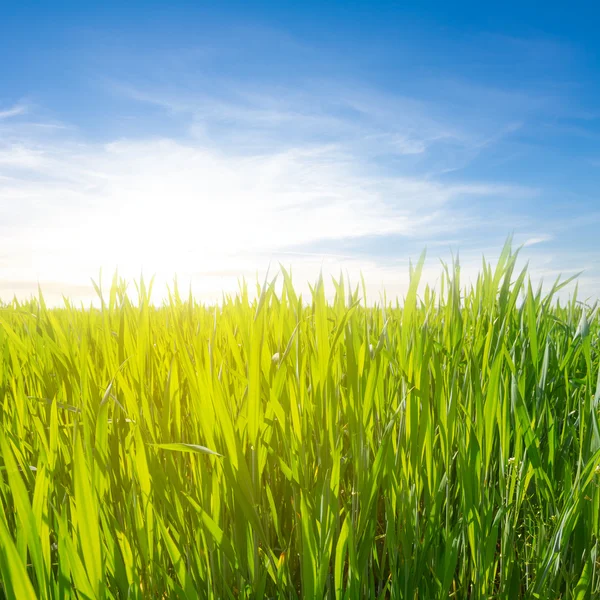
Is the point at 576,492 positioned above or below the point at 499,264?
below

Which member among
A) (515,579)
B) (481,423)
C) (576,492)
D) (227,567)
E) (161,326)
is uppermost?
(161,326)

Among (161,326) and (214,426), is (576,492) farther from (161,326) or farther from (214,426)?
(161,326)

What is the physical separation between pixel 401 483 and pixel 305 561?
232 millimetres

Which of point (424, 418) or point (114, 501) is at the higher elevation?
point (424, 418)

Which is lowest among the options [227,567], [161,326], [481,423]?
[227,567]

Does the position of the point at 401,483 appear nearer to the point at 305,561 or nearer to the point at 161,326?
the point at 305,561

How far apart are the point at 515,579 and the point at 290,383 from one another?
617 mm

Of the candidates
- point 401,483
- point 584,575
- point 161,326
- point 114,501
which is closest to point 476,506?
A: point 401,483

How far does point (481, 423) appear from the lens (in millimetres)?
898

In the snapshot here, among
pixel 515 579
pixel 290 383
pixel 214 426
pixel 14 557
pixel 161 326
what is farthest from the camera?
pixel 161 326

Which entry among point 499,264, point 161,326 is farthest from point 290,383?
point 161,326

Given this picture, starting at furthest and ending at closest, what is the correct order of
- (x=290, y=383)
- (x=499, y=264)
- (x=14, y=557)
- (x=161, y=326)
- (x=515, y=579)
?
(x=161, y=326), (x=499, y=264), (x=515, y=579), (x=290, y=383), (x=14, y=557)

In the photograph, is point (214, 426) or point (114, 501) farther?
point (114, 501)

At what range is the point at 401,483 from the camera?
2.73 ft
